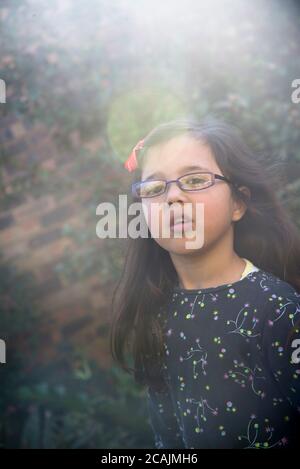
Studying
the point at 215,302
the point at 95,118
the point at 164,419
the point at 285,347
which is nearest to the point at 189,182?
the point at 215,302

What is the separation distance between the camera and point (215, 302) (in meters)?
1.36

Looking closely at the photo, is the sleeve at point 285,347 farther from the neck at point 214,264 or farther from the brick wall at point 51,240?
the brick wall at point 51,240

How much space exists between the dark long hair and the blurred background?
46 centimetres

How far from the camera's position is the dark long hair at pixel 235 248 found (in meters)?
1.45

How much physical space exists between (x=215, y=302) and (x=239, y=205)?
12.7 inches

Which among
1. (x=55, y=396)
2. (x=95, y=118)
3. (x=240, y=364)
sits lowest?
(x=55, y=396)

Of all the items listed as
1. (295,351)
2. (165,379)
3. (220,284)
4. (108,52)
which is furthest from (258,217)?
(108,52)

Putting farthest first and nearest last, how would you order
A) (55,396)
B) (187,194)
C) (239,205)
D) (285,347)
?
(55,396), (239,205), (187,194), (285,347)

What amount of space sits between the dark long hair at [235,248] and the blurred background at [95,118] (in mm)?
465

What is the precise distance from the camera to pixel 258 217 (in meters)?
1.54

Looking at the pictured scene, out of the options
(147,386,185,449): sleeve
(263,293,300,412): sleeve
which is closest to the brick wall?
(147,386,185,449): sleeve

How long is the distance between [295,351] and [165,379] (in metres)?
0.48

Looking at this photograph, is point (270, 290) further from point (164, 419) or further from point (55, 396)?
point (55, 396)

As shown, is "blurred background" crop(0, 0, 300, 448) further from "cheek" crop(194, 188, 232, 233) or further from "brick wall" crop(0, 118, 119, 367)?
"cheek" crop(194, 188, 232, 233)
